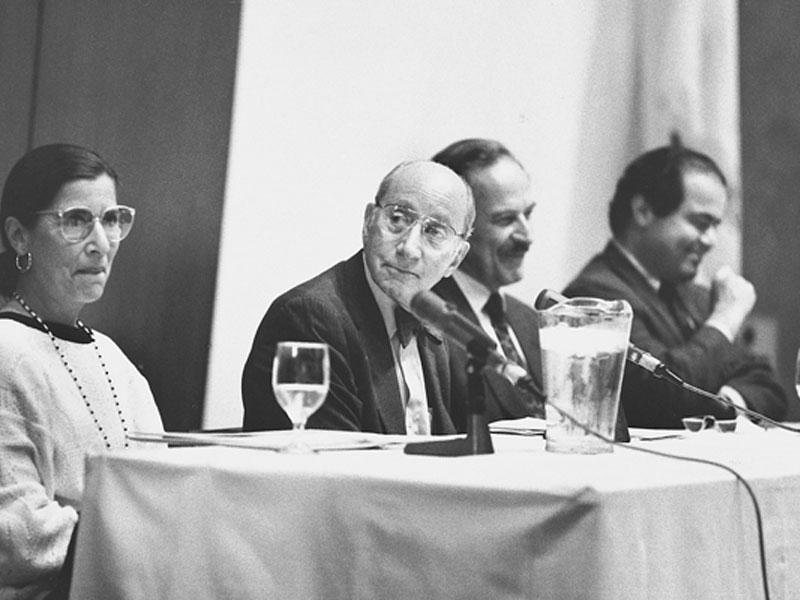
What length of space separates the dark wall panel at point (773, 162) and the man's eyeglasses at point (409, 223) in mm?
2428

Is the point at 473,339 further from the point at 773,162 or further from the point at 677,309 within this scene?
the point at 773,162

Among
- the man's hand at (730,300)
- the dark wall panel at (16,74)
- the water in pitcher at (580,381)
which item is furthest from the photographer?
the man's hand at (730,300)

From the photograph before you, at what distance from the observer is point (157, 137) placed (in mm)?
3287

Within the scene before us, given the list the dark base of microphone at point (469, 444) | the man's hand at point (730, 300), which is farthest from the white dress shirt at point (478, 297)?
the dark base of microphone at point (469, 444)

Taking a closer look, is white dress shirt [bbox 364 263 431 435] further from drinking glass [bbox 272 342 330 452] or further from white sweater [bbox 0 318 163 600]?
drinking glass [bbox 272 342 330 452]

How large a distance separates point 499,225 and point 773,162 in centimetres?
167

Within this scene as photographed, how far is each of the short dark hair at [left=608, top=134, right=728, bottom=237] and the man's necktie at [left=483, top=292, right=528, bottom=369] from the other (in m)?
0.79

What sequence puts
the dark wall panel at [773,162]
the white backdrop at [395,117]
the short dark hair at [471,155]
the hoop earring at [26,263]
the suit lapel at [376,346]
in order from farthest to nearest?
1. the dark wall panel at [773,162]
2. the short dark hair at [471,155]
3. the white backdrop at [395,117]
4. the suit lapel at [376,346]
5. the hoop earring at [26,263]

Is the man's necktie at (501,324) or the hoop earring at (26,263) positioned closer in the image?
the hoop earring at (26,263)

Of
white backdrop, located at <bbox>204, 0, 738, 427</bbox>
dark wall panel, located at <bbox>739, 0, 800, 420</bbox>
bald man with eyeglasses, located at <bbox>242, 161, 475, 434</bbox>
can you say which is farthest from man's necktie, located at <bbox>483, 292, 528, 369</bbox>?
dark wall panel, located at <bbox>739, 0, 800, 420</bbox>

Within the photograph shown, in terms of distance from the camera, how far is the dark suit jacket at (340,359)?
2.82 meters

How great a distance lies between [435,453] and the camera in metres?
1.95

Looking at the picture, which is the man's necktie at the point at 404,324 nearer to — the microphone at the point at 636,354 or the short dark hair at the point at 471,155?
the microphone at the point at 636,354

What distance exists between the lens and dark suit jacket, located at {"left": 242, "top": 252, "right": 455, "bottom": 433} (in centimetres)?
282
